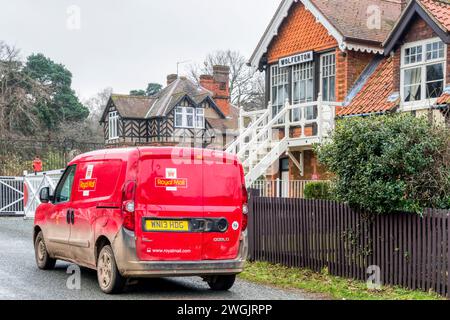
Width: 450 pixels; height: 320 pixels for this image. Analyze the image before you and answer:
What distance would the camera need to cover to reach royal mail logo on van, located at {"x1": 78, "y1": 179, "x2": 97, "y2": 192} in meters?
9.78

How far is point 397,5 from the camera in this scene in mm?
24453

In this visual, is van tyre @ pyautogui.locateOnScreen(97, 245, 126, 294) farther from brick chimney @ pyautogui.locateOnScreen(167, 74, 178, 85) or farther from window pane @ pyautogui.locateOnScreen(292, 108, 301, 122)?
brick chimney @ pyautogui.locateOnScreen(167, 74, 178, 85)

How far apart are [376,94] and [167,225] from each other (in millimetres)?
12886

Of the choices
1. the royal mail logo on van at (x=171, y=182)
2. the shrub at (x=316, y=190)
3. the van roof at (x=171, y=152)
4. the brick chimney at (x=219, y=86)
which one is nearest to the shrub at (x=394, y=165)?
the van roof at (x=171, y=152)

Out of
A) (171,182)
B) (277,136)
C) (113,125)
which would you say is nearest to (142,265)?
(171,182)

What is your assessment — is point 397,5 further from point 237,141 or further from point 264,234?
point 264,234

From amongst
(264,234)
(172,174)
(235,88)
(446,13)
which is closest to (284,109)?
(446,13)

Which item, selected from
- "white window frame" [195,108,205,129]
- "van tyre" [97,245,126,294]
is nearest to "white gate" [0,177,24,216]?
"van tyre" [97,245,126,294]

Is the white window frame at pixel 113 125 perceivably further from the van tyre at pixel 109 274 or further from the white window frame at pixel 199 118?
the van tyre at pixel 109 274

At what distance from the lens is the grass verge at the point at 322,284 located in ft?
30.6

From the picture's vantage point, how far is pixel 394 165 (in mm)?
10086

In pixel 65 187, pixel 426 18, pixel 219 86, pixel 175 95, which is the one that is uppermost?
pixel 219 86

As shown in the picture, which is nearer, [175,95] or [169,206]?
[169,206]

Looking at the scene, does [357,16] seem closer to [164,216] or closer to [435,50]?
[435,50]
